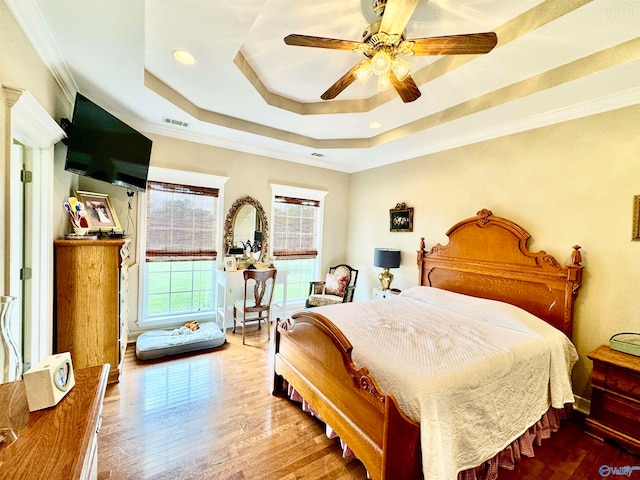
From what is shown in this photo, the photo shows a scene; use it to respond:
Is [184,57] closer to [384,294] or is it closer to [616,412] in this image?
A: [384,294]

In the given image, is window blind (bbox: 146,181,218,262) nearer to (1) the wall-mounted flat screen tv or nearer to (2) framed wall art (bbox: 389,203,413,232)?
(1) the wall-mounted flat screen tv

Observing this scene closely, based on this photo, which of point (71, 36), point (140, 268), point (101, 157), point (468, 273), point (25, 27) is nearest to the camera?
point (25, 27)

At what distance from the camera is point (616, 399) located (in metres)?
2.11

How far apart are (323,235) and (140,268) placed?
2.86 m

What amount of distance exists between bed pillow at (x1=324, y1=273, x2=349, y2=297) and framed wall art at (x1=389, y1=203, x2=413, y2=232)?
1126 millimetres

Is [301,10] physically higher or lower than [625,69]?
higher

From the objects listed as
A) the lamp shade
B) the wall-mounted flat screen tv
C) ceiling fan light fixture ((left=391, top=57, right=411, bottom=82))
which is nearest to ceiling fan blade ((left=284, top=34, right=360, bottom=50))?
ceiling fan light fixture ((left=391, top=57, right=411, bottom=82))

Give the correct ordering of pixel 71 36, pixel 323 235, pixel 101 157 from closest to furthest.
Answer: pixel 71 36 → pixel 101 157 → pixel 323 235

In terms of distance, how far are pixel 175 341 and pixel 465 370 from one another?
Answer: 3.12 metres

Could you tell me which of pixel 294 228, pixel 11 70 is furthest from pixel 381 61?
pixel 294 228

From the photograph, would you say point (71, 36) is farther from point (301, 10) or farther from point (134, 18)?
point (301, 10)

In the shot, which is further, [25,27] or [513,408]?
[513,408]

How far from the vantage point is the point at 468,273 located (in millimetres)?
3295

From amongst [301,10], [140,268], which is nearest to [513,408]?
[301,10]
